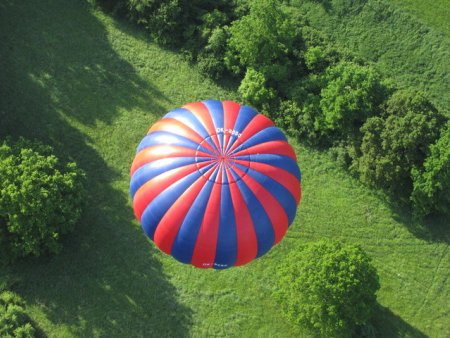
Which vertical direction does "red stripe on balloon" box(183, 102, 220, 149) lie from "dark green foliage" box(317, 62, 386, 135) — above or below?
below

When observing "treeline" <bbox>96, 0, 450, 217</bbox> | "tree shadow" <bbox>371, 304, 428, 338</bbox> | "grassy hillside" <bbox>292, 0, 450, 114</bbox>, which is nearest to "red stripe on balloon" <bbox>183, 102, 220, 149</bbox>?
"treeline" <bbox>96, 0, 450, 217</bbox>

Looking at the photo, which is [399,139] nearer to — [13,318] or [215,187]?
[215,187]

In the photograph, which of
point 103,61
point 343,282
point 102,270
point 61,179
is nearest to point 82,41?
point 103,61

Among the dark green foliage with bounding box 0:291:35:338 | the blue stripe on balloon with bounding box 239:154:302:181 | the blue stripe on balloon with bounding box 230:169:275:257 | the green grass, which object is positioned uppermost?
the green grass

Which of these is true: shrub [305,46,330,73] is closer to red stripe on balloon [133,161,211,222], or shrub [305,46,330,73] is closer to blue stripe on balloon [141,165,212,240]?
red stripe on balloon [133,161,211,222]

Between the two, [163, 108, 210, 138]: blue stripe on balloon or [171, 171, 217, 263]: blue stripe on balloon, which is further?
[163, 108, 210, 138]: blue stripe on balloon

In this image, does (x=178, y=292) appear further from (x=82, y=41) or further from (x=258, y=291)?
(x=82, y=41)
